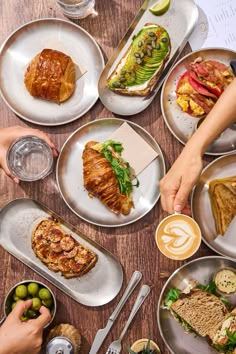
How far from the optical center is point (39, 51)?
2932 millimetres

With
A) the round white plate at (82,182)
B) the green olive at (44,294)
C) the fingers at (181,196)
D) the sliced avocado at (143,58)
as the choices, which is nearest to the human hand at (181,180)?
the fingers at (181,196)

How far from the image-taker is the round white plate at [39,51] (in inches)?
114

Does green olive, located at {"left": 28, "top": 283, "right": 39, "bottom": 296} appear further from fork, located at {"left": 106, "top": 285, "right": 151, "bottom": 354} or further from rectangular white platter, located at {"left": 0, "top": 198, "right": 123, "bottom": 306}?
fork, located at {"left": 106, "top": 285, "right": 151, "bottom": 354}

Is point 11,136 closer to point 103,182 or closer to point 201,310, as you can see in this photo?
point 103,182

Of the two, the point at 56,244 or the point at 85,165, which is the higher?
the point at 85,165

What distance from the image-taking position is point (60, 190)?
2.88m

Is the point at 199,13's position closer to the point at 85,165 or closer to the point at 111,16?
the point at 111,16

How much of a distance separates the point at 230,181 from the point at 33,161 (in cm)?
103

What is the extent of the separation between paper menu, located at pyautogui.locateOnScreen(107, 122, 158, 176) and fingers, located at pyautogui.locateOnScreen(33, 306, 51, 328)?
0.84 m

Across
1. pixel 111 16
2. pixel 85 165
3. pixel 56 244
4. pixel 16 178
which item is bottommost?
pixel 56 244

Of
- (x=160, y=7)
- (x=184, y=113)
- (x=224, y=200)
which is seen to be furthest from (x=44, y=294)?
(x=160, y=7)

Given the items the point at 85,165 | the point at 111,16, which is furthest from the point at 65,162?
the point at 111,16

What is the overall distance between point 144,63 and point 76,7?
45 centimetres

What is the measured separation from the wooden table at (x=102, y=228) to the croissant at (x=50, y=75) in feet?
0.59
